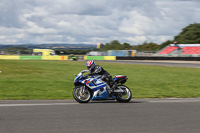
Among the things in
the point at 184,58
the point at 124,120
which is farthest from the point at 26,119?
the point at 184,58

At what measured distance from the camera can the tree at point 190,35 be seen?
90.0 metres

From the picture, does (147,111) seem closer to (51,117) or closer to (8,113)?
(51,117)

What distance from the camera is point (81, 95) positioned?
9.05 metres

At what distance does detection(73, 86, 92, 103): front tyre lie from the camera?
903 centimetres

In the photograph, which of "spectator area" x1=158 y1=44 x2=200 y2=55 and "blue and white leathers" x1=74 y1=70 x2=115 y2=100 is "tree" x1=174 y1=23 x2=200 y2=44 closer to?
"spectator area" x1=158 y1=44 x2=200 y2=55

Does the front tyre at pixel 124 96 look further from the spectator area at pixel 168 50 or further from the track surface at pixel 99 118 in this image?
the spectator area at pixel 168 50

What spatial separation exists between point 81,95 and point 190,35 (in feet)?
290

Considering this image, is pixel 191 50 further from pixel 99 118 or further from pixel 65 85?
pixel 99 118

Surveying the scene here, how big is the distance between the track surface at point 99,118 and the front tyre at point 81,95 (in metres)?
0.46

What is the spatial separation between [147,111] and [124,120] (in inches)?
55.8

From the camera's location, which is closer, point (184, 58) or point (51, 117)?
point (51, 117)

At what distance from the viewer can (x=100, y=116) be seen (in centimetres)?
695

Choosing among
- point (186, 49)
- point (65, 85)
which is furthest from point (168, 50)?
point (65, 85)

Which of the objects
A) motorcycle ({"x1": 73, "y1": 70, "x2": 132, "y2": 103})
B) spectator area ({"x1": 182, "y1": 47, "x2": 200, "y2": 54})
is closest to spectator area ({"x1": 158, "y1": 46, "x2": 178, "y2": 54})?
spectator area ({"x1": 182, "y1": 47, "x2": 200, "y2": 54})
